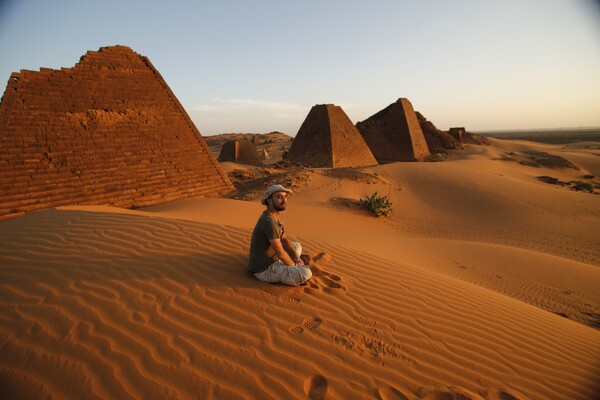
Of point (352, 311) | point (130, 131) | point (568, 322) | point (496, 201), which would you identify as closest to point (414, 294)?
point (352, 311)

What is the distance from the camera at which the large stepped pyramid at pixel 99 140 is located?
24.3 feet

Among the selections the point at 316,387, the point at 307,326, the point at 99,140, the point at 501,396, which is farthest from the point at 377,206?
the point at 316,387

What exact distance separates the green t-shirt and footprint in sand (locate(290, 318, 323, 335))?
802 mm

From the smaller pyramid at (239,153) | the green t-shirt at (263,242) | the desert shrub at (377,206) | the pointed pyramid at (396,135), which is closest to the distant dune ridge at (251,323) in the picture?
the green t-shirt at (263,242)

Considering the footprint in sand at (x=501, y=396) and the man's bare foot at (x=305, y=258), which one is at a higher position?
the man's bare foot at (x=305, y=258)

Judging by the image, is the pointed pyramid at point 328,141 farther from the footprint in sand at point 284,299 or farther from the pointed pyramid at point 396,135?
the footprint in sand at point 284,299

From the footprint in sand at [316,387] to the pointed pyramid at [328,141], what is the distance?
14946mm

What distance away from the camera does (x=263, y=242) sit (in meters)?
3.30

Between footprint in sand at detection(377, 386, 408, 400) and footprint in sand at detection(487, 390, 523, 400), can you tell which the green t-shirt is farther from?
footprint in sand at detection(487, 390, 523, 400)

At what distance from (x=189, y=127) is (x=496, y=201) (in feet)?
41.6

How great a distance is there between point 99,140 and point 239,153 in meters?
15.9

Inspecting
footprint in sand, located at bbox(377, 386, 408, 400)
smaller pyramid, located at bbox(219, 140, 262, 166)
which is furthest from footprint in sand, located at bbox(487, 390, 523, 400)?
smaller pyramid, located at bbox(219, 140, 262, 166)

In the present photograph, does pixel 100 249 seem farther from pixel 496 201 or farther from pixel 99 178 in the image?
pixel 496 201

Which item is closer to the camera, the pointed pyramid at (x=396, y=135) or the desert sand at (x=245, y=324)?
the desert sand at (x=245, y=324)
